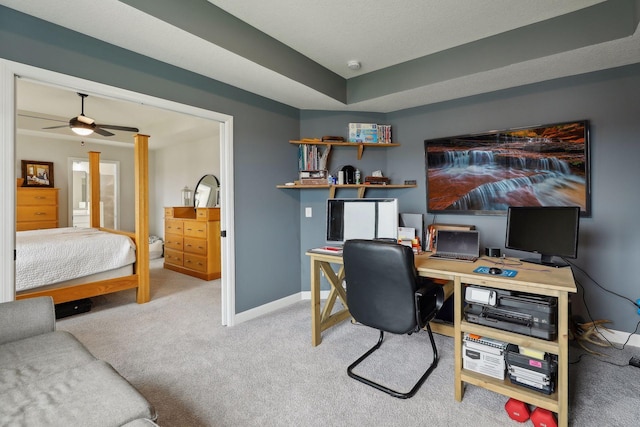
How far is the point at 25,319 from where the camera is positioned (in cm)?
164

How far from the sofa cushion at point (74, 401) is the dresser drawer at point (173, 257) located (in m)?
3.94

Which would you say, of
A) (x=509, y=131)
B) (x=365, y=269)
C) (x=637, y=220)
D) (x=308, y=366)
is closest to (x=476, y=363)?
(x=365, y=269)

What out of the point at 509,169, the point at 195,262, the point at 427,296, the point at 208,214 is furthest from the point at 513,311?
the point at 195,262

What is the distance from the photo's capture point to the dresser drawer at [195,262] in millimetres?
4633

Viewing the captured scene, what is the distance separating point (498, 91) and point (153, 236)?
22.3ft

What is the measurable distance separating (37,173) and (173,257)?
9.43 ft

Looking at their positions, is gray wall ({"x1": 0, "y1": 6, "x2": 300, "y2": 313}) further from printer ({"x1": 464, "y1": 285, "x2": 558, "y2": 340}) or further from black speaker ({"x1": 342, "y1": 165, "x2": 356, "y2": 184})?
printer ({"x1": 464, "y1": 285, "x2": 558, "y2": 340})

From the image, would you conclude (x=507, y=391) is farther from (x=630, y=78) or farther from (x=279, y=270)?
(x=630, y=78)

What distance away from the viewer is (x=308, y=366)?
7.13 ft

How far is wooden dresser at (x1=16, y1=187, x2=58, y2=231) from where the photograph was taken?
16.5 feet

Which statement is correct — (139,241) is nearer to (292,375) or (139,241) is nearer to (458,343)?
(292,375)

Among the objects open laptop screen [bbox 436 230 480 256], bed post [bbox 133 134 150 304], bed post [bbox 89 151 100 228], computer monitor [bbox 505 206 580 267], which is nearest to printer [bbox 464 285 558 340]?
computer monitor [bbox 505 206 580 267]

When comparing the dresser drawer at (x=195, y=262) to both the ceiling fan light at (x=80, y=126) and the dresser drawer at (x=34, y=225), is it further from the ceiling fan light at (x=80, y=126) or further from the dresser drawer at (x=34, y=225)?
the dresser drawer at (x=34, y=225)

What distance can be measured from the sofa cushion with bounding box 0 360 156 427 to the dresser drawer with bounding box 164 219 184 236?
12.9 ft
